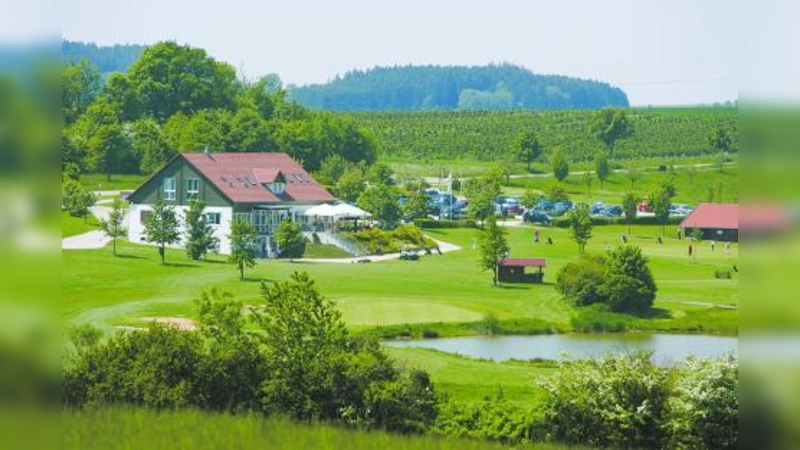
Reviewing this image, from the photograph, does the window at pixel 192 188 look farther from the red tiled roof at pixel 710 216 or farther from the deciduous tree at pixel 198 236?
the red tiled roof at pixel 710 216

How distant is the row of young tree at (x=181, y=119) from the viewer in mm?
24062

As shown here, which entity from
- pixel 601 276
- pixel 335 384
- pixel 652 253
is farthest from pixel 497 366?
pixel 652 253

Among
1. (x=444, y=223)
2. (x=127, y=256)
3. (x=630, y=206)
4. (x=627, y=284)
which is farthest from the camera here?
(x=630, y=206)

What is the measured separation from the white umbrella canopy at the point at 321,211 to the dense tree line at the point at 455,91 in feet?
9.27

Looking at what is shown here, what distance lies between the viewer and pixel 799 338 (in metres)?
3.28

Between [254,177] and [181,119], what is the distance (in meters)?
3.81

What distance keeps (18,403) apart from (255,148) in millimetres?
21128

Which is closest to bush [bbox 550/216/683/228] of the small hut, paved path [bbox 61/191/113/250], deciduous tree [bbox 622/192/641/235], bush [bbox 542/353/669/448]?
deciduous tree [bbox 622/192/641/235]

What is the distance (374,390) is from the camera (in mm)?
12070

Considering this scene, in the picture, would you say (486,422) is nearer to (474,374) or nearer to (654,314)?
(474,374)

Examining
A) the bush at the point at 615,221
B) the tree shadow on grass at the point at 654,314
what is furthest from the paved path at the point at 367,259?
the tree shadow on grass at the point at 654,314

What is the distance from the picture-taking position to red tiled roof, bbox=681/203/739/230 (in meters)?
21.9

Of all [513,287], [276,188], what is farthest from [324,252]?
[513,287]

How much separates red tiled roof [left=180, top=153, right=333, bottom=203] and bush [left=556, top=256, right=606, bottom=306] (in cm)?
489
